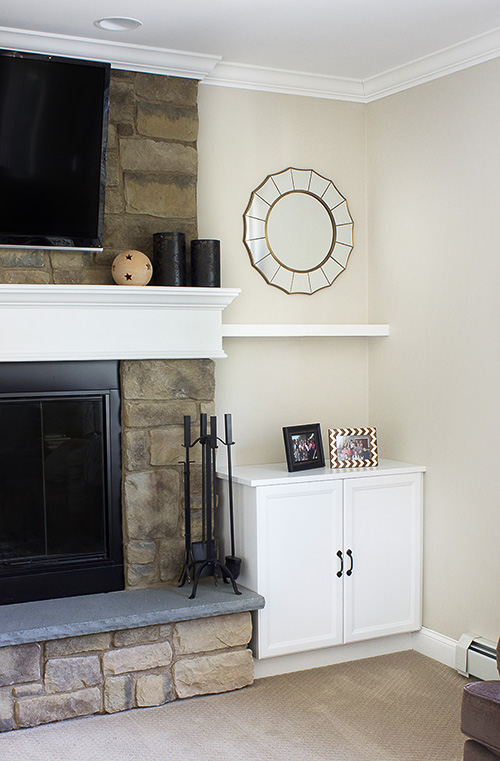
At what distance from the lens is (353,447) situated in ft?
11.9

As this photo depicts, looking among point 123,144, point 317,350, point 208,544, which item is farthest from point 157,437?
point 123,144

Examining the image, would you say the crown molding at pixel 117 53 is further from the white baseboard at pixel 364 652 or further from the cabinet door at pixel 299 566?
the white baseboard at pixel 364 652

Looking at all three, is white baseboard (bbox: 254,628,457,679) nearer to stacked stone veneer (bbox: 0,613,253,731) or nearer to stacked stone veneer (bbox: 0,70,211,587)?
stacked stone veneer (bbox: 0,613,253,731)

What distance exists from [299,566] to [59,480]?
1060 mm

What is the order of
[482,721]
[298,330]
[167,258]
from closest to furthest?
Answer: 1. [482,721]
2. [167,258]
3. [298,330]

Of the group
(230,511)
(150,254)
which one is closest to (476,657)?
(230,511)

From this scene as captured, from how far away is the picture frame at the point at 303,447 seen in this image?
136 inches

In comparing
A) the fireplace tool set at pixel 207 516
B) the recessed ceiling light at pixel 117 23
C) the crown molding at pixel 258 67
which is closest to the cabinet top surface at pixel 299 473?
the fireplace tool set at pixel 207 516

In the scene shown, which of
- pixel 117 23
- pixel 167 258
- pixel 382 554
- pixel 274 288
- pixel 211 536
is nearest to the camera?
pixel 117 23

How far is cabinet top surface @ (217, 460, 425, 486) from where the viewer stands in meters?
3.28

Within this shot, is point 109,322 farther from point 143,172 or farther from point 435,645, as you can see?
point 435,645

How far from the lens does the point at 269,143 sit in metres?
3.72

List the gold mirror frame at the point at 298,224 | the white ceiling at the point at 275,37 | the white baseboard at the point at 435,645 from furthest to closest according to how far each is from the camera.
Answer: the gold mirror frame at the point at 298,224, the white baseboard at the point at 435,645, the white ceiling at the point at 275,37

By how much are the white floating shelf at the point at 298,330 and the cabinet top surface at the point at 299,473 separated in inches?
23.5
